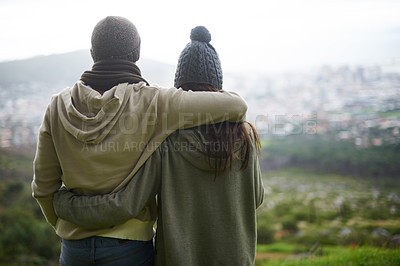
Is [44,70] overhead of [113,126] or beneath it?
overhead

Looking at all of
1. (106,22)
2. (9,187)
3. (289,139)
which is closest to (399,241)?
(289,139)

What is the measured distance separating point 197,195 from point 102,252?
0.43m

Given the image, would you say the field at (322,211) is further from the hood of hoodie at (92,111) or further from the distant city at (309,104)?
the hood of hoodie at (92,111)

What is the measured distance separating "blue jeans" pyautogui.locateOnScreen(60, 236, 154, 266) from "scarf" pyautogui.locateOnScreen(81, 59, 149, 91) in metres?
0.60

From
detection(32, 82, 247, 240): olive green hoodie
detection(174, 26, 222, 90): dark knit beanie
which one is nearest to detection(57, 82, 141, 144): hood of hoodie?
detection(32, 82, 247, 240): olive green hoodie

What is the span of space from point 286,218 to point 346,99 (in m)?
2.58

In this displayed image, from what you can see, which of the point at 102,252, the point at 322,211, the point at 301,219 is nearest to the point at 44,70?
the point at 102,252

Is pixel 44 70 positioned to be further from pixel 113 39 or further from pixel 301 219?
pixel 301 219

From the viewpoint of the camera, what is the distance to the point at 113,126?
1.07 meters

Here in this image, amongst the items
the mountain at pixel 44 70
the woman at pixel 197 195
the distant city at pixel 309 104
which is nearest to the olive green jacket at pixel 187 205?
the woman at pixel 197 195

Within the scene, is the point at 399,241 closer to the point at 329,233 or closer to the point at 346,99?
the point at 329,233

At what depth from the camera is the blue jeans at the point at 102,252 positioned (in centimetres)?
113

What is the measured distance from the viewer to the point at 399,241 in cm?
318

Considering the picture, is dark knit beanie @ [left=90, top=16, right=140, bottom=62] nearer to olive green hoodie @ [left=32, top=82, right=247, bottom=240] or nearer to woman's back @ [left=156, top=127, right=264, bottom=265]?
olive green hoodie @ [left=32, top=82, right=247, bottom=240]
